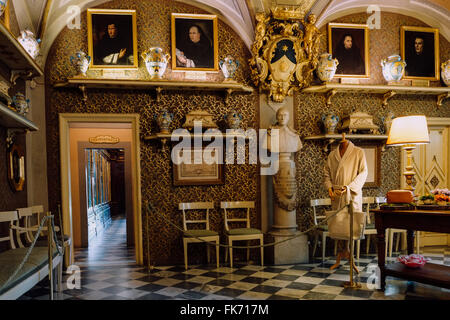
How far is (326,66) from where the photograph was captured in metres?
5.15

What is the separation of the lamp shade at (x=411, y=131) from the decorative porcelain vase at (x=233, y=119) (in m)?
2.23

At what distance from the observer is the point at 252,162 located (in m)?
5.25

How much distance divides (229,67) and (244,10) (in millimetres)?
939

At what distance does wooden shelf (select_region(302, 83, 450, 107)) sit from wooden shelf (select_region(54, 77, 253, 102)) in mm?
1255

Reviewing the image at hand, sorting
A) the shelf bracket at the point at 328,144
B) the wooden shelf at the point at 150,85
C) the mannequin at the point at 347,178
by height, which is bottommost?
the mannequin at the point at 347,178

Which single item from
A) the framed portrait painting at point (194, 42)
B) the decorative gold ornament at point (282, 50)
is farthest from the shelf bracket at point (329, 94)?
the framed portrait painting at point (194, 42)

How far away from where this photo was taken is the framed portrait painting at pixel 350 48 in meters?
5.51

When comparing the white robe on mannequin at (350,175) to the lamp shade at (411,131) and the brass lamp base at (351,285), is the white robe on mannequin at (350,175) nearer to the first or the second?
the lamp shade at (411,131)

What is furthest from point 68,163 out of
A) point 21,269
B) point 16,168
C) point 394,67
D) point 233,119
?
point 394,67

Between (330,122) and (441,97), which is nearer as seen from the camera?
(330,122)

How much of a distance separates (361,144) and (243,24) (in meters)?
2.96

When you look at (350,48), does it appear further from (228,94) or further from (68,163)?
(68,163)

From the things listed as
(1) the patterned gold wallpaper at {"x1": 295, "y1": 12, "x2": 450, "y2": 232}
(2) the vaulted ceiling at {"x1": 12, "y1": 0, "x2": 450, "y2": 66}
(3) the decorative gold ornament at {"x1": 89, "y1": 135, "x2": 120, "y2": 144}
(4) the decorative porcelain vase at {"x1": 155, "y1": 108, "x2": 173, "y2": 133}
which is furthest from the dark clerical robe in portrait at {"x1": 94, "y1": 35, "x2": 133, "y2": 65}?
(1) the patterned gold wallpaper at {"x1": 295, "y1": 12, "x2": 450, "y2": 232}
